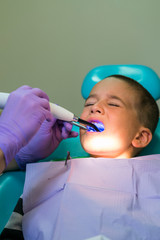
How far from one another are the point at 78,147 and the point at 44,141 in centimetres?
31

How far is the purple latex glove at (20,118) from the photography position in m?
0.83

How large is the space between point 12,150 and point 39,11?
1747 mm

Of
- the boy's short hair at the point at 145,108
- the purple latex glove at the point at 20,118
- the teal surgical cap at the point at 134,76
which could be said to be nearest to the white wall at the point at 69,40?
the teal surgical cap at the point at 134,76

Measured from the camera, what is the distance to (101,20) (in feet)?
6.88

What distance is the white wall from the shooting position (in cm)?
204

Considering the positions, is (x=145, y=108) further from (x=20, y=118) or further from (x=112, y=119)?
(x=20, y=118)

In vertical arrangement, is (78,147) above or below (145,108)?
below

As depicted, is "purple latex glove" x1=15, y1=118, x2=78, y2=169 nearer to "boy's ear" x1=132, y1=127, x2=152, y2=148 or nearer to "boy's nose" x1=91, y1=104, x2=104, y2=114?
"boy's nose" x1=91, y1=104, x2=104, y2=114

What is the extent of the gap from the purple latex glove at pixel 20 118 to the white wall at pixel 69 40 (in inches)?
55.4

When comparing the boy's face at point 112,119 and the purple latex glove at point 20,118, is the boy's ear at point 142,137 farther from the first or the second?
the purple latex glove at point 20,118

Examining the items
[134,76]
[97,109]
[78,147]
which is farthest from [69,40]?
[97,109]

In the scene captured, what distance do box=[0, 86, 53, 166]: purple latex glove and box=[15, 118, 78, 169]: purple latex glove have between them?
29 cm

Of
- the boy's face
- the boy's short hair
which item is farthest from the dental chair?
the boy's face

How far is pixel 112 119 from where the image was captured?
3.66 ft
